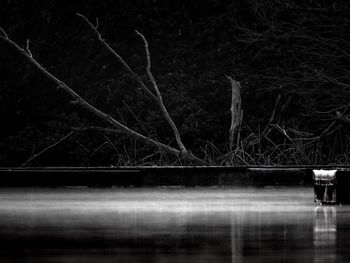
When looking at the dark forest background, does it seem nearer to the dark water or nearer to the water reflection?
the dark water

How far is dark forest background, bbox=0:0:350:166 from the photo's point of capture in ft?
123

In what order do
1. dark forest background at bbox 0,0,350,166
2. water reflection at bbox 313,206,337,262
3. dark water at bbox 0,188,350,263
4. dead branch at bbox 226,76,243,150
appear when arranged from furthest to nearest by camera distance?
dark forest background at bbox 0,0,350,166 → dead branch at bbox 226,76,243,150 → dark water at bbox 0,188,350,263 → water reflection at bbox 313,206,337,262

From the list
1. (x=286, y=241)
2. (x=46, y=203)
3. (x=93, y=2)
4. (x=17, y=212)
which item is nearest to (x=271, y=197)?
(x=46, y=203)

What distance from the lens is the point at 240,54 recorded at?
4194cm

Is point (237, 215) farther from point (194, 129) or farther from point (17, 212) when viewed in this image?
point (194, 129)


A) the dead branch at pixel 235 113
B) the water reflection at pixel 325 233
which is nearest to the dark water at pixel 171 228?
the water reflection at pixel 325 233

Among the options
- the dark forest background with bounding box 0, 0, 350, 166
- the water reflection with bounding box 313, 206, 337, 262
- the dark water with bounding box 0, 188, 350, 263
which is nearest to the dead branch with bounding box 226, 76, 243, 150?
the dark forest background with bounding box 0, 0, 350, 166

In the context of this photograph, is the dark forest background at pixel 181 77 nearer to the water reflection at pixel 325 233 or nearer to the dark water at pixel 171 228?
the dark water at pixel 171 228

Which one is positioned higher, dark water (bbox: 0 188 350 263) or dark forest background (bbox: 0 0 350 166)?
dark forest background (bbox: 0 0 350 166)

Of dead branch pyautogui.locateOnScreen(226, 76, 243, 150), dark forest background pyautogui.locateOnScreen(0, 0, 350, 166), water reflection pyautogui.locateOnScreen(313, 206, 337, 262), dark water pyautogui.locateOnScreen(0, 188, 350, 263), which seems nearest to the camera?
water reflection pyautogui.locateOnScreen(313, 206, 337, 262)

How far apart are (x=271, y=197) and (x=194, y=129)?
12830 millimetres

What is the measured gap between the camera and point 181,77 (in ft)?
136

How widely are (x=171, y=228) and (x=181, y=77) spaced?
2439 cm

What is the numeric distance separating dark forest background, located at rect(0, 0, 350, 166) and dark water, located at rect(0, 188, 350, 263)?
10.5 m
